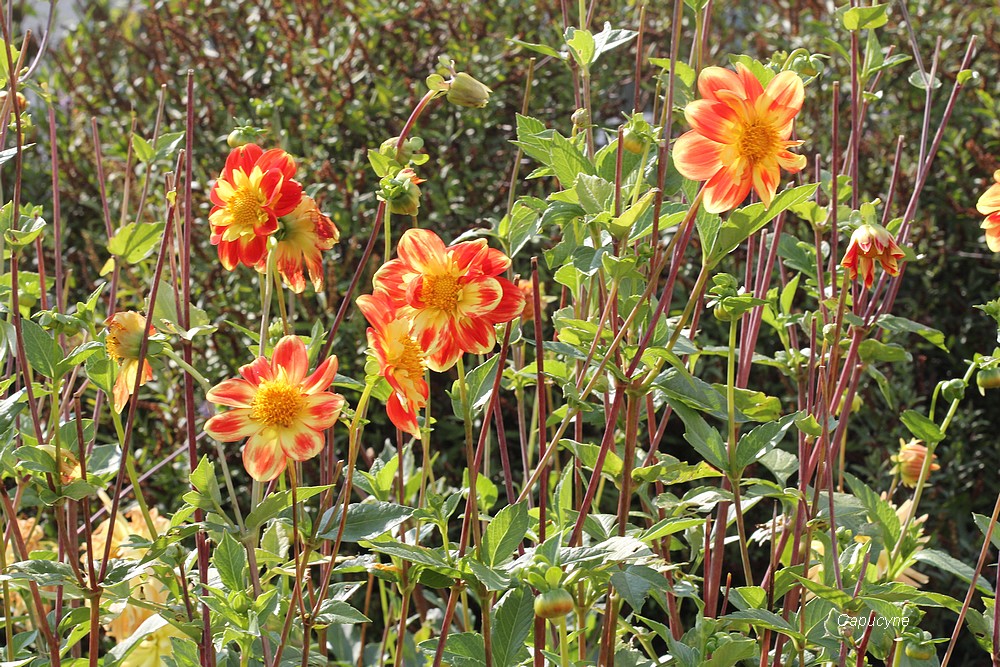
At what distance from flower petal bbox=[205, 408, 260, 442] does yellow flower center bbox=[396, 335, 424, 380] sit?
10 cm

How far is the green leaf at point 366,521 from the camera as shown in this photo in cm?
70

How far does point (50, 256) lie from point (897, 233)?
66.3 inches

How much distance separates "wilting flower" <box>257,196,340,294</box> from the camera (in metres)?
0.74

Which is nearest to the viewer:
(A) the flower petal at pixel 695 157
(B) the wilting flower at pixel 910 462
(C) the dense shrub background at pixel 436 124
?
(A) the flower petal at pixel 695 157

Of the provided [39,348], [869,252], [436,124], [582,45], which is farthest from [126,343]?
[436,124]

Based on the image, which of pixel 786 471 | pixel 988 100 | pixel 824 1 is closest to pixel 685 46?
pixel 824 1

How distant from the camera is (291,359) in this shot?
2.17 ft

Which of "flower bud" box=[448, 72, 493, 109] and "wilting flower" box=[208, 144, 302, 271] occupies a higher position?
"flower bud" box=[448, 72, 493, 109]

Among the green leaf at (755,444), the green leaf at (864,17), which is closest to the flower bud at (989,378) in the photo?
the green leaf at (755,444)

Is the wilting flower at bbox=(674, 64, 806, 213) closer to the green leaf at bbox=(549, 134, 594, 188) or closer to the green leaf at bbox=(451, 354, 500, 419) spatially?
the green leaf at bbox=(549, 134, 594, 188)

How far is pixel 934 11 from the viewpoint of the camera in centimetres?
237

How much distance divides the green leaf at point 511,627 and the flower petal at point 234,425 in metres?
0.21

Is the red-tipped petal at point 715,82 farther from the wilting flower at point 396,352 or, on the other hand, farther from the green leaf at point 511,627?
the green leaf at point 511,627

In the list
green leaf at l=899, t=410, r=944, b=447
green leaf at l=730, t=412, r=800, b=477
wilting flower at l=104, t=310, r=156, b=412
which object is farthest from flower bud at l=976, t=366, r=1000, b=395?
wilting flower at l=104, t=310, r=156, b=412
